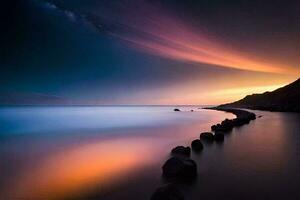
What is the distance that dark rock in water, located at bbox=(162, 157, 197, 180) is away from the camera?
11586 millimetres

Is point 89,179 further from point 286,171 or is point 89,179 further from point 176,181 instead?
point 286,171

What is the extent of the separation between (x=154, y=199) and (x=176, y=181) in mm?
3265

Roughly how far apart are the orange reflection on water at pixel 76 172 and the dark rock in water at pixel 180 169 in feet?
9.19

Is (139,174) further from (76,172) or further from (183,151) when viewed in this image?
(183,151)

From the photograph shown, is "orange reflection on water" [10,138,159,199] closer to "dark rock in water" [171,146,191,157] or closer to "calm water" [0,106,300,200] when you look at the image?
"calm water" [0,106,300,200]

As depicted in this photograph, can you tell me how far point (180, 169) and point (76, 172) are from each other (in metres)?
6.34

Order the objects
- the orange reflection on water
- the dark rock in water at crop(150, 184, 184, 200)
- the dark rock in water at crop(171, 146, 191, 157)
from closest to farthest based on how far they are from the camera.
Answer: the dark rock in water at crop(150, 184, 184, 200), the orange reflection on water, the dark rock in water at crop(171, 146, 191, 157)

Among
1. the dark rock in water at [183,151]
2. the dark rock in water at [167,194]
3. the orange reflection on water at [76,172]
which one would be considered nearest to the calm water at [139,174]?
the orange reflection on water at [76,172]

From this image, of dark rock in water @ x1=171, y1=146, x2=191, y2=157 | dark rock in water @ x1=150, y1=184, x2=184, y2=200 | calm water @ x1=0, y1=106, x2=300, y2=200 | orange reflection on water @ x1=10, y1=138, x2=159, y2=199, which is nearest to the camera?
dark rock in water @ x1=150, y1=184, x2=184, y2=200

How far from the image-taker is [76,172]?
46.3 feet

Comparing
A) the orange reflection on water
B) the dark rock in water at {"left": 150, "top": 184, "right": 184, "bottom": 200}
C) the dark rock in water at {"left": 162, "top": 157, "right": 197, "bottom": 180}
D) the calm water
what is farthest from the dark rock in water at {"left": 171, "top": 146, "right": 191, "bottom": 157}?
the dark rock in water at {"left": 150, "top": 184, "right": 184, "bottom": 200}

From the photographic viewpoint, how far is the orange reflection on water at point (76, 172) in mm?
11053

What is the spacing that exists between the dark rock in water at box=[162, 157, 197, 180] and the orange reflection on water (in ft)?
9.19

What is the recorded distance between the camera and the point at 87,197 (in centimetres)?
992
